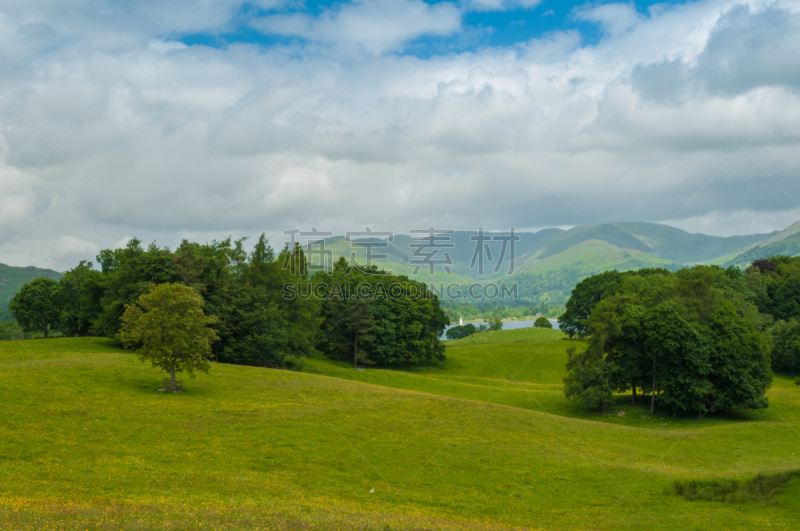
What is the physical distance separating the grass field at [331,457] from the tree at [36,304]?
35018 millimetres

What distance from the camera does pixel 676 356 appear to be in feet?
176

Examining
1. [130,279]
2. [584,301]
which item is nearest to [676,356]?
[584,301]

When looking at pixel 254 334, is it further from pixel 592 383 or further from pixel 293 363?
pixel 592 383

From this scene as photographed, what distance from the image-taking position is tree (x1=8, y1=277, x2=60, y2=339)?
8238 centimetres

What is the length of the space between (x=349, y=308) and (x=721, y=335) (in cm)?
5563

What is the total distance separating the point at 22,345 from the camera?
5509cm

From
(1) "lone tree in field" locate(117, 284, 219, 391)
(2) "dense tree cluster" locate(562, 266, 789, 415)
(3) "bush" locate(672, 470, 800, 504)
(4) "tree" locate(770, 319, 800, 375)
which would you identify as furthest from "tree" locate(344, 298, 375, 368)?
(4) "tree" locate(770, 319, 800, 375)

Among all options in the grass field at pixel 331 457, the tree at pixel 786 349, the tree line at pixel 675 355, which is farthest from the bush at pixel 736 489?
the tree at pixel 786 349

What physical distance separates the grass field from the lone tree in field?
9.47 ft

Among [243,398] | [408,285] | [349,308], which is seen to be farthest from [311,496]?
[408,285]

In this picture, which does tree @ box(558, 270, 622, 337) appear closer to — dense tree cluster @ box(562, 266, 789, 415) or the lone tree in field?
dense tree cluster @ box(562, 266, 789, 415)

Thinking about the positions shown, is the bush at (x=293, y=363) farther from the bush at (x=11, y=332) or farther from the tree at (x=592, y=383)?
the bush at (x=11, y=332)

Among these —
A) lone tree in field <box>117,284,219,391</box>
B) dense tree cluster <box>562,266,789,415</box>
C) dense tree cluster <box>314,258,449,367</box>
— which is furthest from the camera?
dense tree cluster <box>314,258,449,367</box>

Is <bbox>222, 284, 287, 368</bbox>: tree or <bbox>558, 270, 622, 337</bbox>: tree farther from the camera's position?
<bbox>558, 270, 622, 337</bbox>: tree
